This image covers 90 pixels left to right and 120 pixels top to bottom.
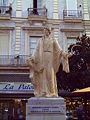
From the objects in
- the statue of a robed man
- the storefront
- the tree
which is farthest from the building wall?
the statue of a robed man

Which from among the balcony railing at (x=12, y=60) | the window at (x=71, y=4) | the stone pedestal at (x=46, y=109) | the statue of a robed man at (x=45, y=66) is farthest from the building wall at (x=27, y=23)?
the stone pedestal at (x=46, y=109)

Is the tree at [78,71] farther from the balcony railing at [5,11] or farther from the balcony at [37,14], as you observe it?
the balcony railing at [5,11]

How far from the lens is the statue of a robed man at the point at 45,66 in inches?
321

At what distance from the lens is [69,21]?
21.1m

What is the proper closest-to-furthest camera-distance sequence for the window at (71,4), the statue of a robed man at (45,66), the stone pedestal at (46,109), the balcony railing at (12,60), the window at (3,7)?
the stone pedestal at (46,109) < the statue of a robed man at (45,66) < the balcony railing at (12,60) < the window at (3,7) < the window at (71,4)

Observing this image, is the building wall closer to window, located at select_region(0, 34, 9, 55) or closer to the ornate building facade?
the ornate building facade

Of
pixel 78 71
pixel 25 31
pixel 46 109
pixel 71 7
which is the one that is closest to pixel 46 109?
pixel 46 109

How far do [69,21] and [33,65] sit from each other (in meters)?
13.2

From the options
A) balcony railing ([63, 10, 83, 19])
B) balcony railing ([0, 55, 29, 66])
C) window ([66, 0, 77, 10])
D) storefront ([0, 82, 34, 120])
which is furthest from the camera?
window ([66, 0, 77, 10])

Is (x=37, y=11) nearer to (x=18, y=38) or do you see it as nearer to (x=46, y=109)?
(x=18, y=38)

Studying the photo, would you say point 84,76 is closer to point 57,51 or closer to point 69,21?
point 69,21

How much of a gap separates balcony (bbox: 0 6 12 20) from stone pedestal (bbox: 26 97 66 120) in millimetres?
13707

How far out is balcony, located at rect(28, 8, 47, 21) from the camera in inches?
819

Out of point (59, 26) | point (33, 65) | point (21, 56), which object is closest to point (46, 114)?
point (33, 65)
